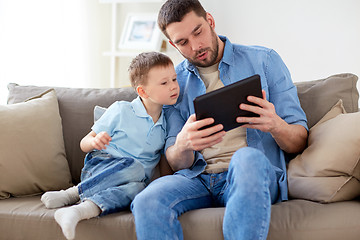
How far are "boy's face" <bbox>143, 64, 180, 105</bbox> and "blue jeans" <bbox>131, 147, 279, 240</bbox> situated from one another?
335 millimetres

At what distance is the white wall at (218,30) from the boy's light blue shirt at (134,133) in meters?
1.65

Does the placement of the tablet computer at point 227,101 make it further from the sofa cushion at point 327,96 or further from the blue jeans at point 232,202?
the sofa cushion at point 327,96

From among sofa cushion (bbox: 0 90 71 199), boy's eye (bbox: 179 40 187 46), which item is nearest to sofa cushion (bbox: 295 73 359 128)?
boy's eye (bbox: 179 40 187 46)

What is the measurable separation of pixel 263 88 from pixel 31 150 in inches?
38.5

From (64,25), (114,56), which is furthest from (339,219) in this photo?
(64,25)

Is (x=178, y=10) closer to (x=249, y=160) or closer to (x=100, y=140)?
(x=100, y=140)

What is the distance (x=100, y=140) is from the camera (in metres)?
1.67

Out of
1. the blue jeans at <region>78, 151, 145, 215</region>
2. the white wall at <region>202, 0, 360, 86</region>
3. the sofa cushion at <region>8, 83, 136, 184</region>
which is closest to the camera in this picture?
the blue jeans at <region>78, 151, 145, 215</region>

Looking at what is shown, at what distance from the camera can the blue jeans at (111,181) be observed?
160 centimetres

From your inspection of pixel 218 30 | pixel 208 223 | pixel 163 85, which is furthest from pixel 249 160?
pixel 218 30

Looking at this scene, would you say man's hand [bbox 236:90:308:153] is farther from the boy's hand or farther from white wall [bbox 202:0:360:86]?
white wall [bbox 202:0:360:86]

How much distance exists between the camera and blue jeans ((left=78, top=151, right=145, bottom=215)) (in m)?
1.60

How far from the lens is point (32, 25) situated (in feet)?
10.8

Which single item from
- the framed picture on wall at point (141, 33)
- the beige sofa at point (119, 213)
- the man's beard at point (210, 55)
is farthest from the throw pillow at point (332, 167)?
the framed picture on wall at point (141, 33)
